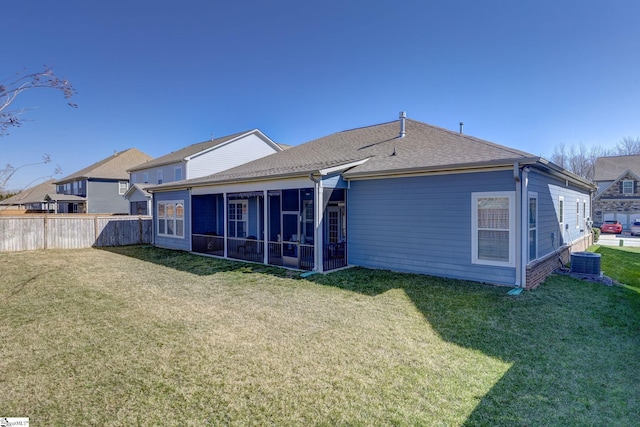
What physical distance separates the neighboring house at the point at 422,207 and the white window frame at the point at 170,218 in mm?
1215

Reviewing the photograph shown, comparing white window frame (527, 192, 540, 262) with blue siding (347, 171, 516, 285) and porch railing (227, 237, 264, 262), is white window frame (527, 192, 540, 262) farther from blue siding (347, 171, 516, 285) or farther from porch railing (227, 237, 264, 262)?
porch railing (227, 237, 264, 262)

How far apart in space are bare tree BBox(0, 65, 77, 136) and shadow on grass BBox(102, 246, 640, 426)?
16.3ft

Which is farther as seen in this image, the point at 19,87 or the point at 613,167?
the point at 613,167

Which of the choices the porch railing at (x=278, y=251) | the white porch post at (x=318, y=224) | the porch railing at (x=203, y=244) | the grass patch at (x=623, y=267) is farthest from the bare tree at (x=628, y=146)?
the porch railing at (x=203, y=244)

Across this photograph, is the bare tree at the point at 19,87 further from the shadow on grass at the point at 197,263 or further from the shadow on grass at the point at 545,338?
the shadow on grass at the point at 197,263

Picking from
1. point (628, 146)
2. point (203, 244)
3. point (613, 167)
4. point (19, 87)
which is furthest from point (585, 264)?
point (628, 146)

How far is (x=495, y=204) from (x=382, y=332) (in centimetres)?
458

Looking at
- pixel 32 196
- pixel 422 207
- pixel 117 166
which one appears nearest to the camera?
pixel 422 207

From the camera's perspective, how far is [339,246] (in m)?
10.6

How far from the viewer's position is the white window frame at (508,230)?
739 centimetres

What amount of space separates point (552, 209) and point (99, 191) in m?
36.3

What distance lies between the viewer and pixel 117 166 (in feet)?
112

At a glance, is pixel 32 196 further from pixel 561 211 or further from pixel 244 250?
pixel 561 211

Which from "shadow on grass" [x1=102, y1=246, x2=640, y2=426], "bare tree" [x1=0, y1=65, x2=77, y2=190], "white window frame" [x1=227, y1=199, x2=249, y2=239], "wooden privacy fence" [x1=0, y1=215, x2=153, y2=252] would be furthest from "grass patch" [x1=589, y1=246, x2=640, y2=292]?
"wooden privacy fence" [x1=0, y1=215, x2=153, y2=252]
